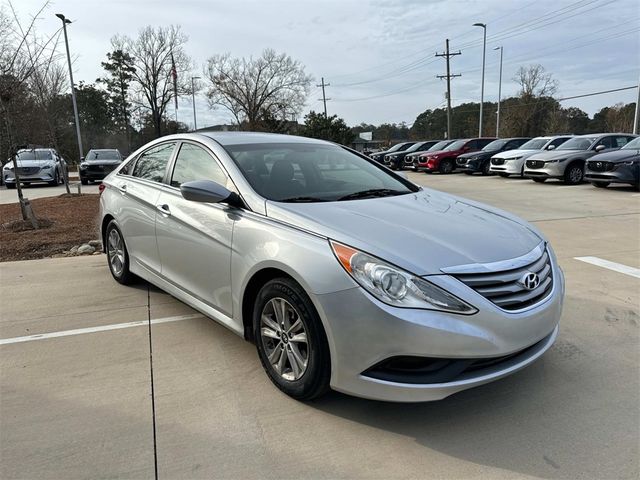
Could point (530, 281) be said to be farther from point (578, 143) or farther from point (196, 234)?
point (578, 143)

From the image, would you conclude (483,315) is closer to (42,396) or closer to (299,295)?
(299,295)

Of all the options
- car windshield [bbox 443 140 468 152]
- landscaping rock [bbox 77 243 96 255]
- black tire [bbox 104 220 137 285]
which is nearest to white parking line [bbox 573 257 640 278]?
black tire [bbox 104 220 137 285]

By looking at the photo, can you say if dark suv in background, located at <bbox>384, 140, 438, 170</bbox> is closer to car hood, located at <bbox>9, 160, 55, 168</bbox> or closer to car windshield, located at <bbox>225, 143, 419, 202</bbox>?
car hood, located at <bbox>9, 160, 55, 168</bbox>

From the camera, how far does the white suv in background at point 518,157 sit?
17312 millimetres

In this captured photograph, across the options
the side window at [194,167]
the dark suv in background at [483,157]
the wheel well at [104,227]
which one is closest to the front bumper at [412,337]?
the side window at [194,167]

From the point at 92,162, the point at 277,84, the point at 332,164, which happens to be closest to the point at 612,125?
the point at 277,84

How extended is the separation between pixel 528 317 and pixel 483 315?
341mm

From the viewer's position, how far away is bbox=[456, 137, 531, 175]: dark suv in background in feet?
66.4

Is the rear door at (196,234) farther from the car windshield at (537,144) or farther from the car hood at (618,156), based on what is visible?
the car windshield at (537,144)

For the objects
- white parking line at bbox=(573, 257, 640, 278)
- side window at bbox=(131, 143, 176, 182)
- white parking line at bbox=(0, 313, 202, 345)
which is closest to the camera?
white parking line at bbox=(0, 313, 202, 345)

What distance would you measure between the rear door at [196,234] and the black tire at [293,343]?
1.28 ft

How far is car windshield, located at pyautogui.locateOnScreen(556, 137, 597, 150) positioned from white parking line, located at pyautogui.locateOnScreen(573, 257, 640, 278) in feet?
36.2

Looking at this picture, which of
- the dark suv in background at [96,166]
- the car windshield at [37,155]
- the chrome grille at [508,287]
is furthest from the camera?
the car windshield at [37,155]

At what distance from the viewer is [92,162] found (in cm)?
1911
